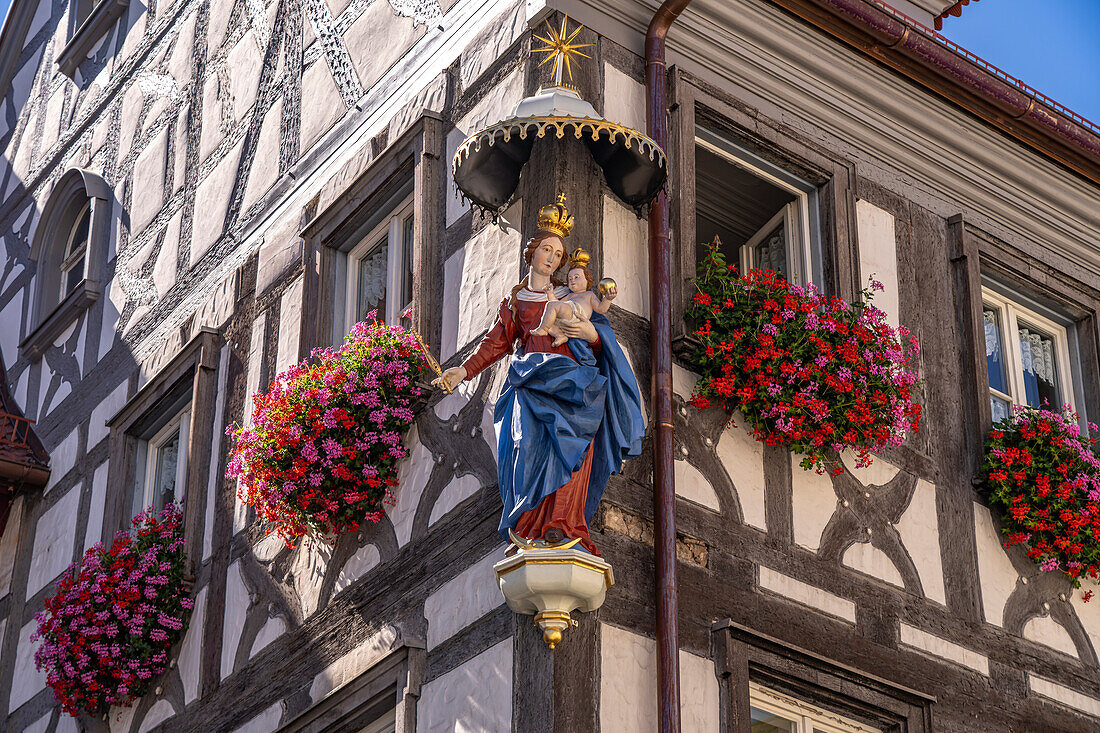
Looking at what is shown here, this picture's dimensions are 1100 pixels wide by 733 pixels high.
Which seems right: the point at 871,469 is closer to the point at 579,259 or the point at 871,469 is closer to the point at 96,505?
the point at 579,259

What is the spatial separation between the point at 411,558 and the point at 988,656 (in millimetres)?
3127

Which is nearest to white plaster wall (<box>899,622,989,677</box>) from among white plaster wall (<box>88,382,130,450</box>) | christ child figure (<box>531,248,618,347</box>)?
christ child figure (<box>531,248,618,347</box>)

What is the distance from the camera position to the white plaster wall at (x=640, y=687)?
835cm

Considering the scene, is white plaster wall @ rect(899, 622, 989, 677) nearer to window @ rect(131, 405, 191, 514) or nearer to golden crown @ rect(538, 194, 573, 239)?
golden crown @ rect(538, 194, 573, 239)

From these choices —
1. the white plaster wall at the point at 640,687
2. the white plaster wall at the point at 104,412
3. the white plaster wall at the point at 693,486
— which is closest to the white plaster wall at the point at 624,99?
the white plaster wall at the point at 693,486

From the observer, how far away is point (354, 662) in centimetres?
969

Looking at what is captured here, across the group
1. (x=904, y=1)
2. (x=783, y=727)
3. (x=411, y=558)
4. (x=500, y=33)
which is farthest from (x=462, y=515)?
(x=904, y=1)

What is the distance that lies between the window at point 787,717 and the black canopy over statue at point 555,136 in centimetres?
256

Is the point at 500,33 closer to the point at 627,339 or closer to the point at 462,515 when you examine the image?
the point at 627,339

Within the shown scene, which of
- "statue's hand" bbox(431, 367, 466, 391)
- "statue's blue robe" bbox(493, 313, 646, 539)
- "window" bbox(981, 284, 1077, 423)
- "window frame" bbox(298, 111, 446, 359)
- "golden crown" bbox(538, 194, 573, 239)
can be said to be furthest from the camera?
"window" bbox(981, 284, 1077, 423)

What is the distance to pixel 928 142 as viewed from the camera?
11500 millimetres

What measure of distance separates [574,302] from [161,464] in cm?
510

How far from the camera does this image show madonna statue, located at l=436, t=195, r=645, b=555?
332 inches

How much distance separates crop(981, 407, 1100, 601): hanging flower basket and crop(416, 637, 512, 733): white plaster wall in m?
3.38
